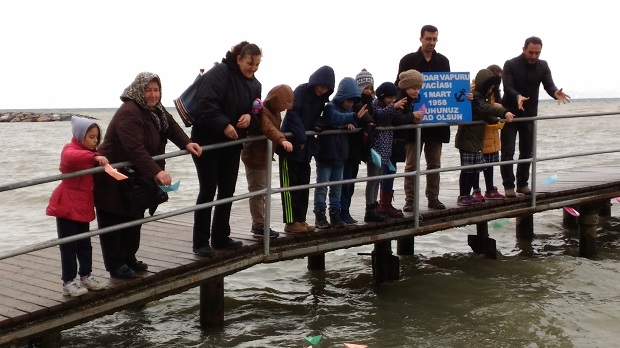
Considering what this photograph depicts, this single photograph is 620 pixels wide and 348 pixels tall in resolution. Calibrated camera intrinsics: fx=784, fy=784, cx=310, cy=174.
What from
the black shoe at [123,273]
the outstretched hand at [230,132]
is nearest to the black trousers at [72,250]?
the black shoe at [123,273]

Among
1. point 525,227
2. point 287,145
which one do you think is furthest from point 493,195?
point 287,145

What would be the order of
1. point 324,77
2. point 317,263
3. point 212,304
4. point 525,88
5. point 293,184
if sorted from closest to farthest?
point 324,77
point 293,184
point 212,304
point 525,88
point 317,263

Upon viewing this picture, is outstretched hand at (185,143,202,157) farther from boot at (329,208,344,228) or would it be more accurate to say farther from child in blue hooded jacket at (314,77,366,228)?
boot at (329,208,344,228)

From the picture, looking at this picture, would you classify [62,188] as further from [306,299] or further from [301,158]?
[306,299]

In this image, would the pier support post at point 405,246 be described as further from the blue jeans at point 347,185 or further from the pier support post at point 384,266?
the blue jeans at point 347,185

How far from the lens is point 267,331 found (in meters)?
7.44

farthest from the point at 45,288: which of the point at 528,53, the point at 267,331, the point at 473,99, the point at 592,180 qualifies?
the point at 592,180

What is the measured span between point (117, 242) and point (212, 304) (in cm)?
158

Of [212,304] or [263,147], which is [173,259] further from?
[263,147]

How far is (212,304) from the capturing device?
722cm

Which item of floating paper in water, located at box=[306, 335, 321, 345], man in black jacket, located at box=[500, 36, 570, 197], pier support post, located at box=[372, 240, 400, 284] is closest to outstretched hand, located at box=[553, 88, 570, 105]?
man in black jacket, located at box=[500, 36, 570, 197]

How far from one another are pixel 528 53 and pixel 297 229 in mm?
3509

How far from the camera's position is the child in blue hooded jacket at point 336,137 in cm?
696

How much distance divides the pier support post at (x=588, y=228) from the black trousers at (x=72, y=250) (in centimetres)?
691
